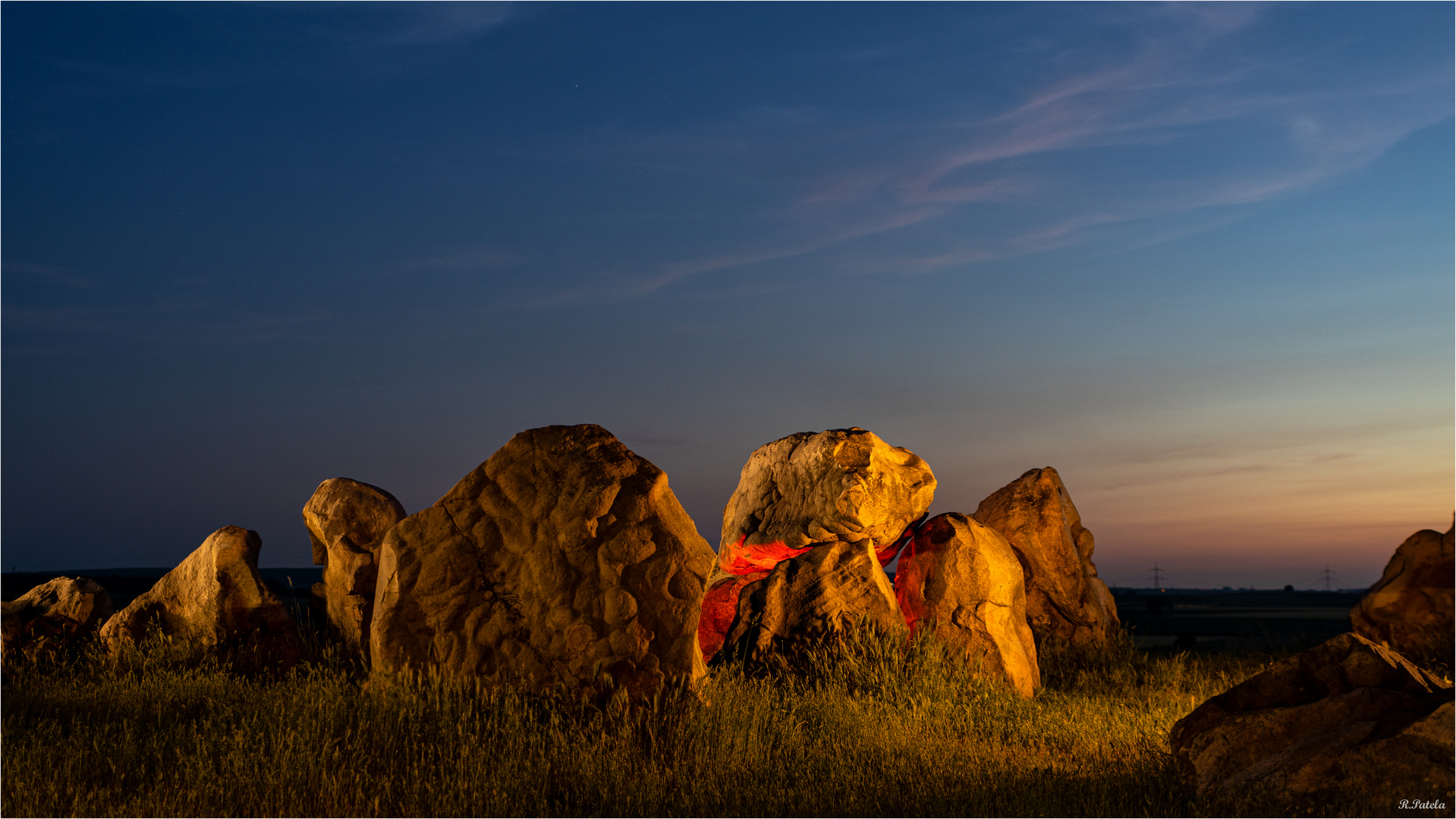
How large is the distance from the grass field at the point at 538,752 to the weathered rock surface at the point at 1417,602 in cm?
675

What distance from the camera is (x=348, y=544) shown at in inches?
423

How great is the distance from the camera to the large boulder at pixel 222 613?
10297mm

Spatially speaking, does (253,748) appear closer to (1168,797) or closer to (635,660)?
(635,660)

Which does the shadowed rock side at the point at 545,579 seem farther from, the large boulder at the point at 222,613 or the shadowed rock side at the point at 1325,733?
the shadowed rock side at the point at 1325,733

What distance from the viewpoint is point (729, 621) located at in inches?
509

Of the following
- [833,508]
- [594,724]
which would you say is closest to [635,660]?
[594,724]

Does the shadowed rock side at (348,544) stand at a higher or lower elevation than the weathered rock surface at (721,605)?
higher

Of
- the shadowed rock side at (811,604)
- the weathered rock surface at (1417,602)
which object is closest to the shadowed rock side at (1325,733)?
the shadowed rock side at (811,604)

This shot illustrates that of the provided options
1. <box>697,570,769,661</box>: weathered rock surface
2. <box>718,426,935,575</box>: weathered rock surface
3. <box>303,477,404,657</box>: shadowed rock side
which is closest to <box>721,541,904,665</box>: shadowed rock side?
<box>718,426,935,575</box>: weathered rock surface

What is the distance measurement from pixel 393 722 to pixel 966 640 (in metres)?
6.57

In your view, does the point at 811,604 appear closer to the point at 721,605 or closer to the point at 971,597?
the point at 971,597

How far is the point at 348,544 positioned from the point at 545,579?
3475 millimetres

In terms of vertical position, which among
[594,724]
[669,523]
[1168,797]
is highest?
[669,523]

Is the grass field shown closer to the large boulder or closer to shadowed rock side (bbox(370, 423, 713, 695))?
shadowed rock side (bbox(370, 423, 713, 695))
